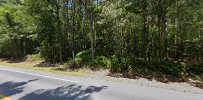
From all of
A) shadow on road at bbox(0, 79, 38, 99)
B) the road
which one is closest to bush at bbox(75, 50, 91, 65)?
the road

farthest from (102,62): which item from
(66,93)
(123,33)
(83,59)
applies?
(66,93)

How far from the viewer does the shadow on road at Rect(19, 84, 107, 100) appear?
962 cm

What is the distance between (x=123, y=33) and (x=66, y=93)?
10.6 metres

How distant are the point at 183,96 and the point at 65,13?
60.9 feet

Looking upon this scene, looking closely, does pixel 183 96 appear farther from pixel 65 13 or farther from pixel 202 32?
pixel 65 13

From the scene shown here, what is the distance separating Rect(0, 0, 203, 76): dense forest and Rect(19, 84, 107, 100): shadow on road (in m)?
7.35

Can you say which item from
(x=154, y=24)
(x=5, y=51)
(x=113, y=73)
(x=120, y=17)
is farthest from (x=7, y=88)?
(x=5, y=51)

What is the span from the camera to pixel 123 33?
19734 mm

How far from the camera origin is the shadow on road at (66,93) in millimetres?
9617

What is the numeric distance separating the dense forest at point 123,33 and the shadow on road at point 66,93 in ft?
24.1

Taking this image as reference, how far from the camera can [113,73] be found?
58.6 feet

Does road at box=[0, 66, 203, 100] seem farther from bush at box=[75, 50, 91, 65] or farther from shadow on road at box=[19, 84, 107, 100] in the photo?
bush at box=[75, 50, 91, 65]

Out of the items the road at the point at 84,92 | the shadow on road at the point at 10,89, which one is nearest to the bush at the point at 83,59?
the road at the point at 84,92

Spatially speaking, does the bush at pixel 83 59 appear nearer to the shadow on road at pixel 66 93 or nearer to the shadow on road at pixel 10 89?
the shadow on road at pixel 10 89
